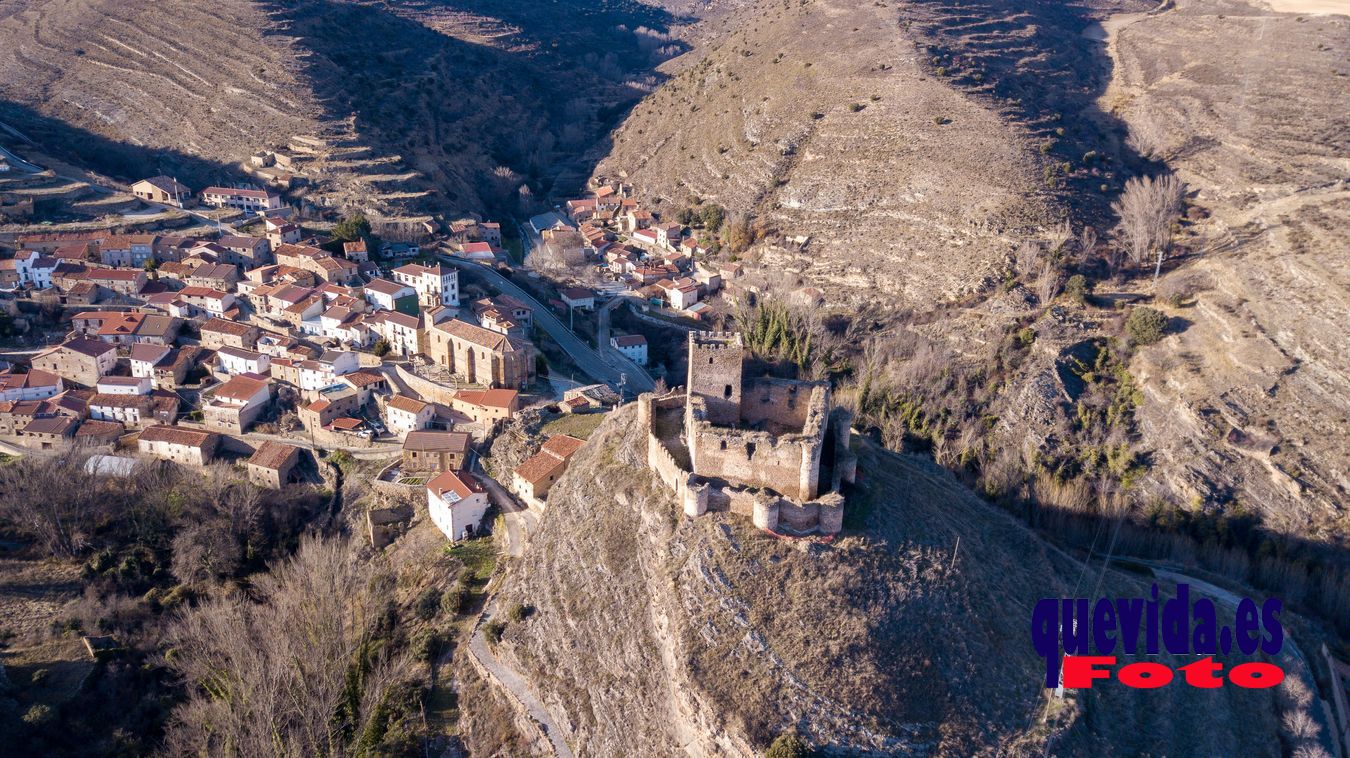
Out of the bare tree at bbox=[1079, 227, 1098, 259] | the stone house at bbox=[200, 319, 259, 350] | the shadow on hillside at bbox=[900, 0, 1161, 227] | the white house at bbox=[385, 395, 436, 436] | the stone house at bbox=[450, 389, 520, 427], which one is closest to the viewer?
the stone house at bbox=[450, 389, 520, 427]

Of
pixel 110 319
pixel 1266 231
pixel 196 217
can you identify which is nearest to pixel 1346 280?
pixel 1266 231

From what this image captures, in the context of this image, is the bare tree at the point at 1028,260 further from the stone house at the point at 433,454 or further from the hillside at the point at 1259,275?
the stone house at the point at 433,454

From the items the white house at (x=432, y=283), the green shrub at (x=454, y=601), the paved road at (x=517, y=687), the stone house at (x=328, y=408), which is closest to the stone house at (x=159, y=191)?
the white house at (x=432, y=283)

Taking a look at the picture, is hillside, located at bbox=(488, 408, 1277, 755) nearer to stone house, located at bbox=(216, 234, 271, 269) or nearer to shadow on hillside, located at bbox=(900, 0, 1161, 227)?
shadow on hillside, located at bbox=(900, 0, 1161, 227)

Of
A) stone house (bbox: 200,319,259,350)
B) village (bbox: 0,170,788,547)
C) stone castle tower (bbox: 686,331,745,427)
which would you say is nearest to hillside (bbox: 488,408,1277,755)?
stone castle tower (bbox: 686,331,745,427)

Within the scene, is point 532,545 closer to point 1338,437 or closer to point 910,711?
point 910,711

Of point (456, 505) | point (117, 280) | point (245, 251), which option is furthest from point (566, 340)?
point (117, 280)
